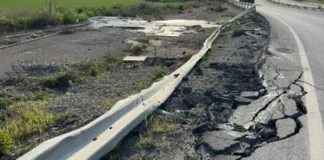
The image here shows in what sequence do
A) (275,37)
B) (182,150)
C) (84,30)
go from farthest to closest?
(84,30) → (275,37) → (182,150)

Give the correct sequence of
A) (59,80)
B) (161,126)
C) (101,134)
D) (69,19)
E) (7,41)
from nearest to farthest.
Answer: (101,134)
(161,126)
(59,80)
(7,41)
(69,19)

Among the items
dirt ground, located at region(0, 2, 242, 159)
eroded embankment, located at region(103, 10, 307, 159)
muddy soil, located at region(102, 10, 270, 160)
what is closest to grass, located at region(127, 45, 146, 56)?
dirt ground, located at region(0, 2, 242, 159)

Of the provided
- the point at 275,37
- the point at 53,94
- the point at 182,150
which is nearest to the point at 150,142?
the point at 182,150

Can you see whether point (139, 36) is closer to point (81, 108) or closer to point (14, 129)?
point (81, 108)

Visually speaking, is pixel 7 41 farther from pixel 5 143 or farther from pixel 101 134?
pixel 101 134

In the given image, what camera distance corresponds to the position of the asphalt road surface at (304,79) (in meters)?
3.72

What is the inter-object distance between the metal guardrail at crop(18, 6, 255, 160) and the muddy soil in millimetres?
126

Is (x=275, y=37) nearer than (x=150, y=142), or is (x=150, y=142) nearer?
(x=150, y=142)

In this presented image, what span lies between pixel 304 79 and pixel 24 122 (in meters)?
5.29

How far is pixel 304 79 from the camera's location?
655 centimetres

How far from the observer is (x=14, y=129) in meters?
4.18

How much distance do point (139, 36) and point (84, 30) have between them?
9.50 ft

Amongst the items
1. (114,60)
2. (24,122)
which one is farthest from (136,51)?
(24,122)

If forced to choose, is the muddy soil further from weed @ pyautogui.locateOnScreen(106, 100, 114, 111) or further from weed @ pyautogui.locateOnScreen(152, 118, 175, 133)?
weed @ pyautogui.locateOnScreen(106, 100, 114, 111)
